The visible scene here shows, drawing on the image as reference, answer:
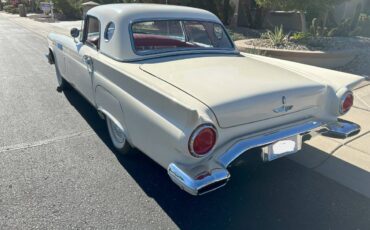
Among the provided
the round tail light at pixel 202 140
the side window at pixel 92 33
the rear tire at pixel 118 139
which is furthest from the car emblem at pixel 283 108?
the side window at pixel 92 33

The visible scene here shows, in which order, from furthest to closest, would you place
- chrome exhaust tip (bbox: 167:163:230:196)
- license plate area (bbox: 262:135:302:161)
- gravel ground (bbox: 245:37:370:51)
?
gravel ground (bbox: 245:37:370:51) < license plate area (bbox: 262:135:302:161) < chrome exhaust tip (bbox: 167:163:230:196)

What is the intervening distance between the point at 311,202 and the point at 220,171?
1146 mm

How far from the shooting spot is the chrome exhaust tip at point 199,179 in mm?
2094

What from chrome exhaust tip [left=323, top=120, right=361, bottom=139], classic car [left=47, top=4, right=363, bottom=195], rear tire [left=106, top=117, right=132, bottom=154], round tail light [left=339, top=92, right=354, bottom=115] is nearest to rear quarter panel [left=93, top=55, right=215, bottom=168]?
classic car [left=47, top=4, right=363, bottom=195]

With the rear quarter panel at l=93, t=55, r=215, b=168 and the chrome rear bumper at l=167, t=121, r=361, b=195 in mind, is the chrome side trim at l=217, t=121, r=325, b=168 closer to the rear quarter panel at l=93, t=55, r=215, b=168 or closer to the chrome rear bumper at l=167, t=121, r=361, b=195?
the chrome rear bumper at l=167, t=121, r=361, b=195

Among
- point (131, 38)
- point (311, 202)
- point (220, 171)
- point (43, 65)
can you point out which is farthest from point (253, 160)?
point (43, 65)

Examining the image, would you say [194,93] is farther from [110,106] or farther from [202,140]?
[110,106]

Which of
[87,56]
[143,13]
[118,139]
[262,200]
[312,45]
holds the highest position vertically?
[143,13]

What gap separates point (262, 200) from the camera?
284 cm

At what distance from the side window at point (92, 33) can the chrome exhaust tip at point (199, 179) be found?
2162 millimetres

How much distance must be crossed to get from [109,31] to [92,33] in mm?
676

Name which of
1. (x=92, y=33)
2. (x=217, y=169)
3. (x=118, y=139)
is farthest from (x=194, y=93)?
(x=92, y=33)

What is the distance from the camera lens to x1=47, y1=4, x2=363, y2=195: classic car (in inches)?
87.4

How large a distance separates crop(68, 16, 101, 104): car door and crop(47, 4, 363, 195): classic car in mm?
15
